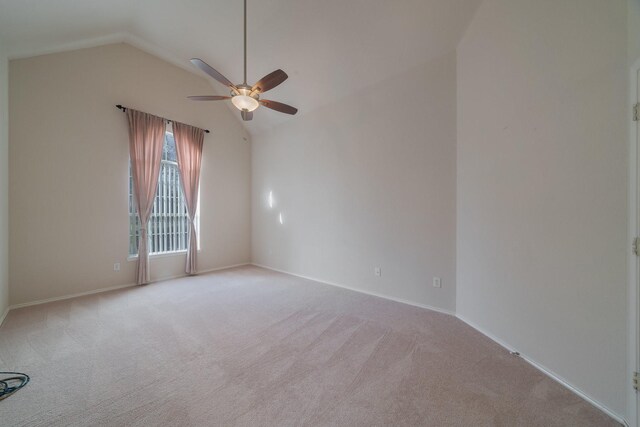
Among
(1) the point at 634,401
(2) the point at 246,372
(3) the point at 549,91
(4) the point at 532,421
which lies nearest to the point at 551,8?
(3) the point at 549,91

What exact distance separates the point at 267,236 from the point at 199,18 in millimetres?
3893

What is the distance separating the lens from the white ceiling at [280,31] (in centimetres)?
248

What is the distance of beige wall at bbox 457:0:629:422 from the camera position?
1.43 metres

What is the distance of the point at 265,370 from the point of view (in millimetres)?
1768

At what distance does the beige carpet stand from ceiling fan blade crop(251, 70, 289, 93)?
2.61 m

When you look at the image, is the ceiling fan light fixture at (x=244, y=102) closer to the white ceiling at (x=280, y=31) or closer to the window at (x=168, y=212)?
the white ceiling at (x=280, y=31)

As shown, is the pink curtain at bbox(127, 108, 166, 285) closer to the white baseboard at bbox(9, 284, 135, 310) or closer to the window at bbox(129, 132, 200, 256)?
the window at bbox(129, 132, 200, 256)

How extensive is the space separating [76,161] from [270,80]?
3264 mm

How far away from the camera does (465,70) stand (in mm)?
2596

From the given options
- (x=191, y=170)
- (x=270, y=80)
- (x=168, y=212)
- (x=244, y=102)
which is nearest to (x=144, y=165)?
(x=191, y=170)

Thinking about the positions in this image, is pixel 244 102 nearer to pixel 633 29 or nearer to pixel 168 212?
pixel 633 29

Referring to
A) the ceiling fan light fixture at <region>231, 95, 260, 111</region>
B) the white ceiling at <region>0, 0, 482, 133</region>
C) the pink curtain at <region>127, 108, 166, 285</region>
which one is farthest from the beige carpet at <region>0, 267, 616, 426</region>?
the white ceiling at <region>0, 0, 482, 133</region>

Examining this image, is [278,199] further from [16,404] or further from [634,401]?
[634,401]

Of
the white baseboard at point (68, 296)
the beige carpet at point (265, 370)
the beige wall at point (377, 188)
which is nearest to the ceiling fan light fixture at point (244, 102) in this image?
the beige wall at point (377, 188)
